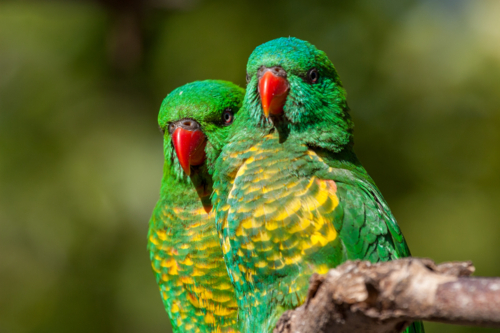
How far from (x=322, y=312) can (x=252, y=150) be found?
3.84ft

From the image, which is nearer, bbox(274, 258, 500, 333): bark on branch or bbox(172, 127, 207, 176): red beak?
bbox(274, 258, 500, 333): bark on branch

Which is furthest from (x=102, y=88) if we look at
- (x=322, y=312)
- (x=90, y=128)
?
(x=322, y=312)

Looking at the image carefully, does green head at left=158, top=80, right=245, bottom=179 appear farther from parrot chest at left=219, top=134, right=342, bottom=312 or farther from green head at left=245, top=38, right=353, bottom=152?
parrot chest at left=219, top=134, right=342, bottom=312

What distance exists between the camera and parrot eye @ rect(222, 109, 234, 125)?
3.28 metres

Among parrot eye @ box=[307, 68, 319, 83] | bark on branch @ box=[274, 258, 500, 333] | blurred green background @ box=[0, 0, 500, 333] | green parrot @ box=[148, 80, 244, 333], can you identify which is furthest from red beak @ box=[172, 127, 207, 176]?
blurred green background @ box=[0, 0, 500, 333]

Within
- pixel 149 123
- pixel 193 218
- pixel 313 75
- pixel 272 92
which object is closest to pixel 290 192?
pixel 272 92

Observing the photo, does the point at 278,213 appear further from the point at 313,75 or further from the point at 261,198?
the point at 313,75

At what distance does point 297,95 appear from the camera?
274 centimetres

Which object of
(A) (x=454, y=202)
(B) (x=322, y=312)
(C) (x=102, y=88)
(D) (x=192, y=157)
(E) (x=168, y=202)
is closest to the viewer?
(B) (x=322, y=312)

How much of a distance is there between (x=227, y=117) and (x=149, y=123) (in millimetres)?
4809

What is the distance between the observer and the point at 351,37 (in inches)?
292

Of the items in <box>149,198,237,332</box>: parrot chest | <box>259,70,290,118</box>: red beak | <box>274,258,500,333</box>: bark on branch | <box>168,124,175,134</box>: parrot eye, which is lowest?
<box>149,198,237,332</box>: parrot chest

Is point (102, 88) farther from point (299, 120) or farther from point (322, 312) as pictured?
point (322, 312)

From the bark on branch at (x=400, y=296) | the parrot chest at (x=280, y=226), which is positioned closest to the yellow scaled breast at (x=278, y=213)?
the parrot chest at (x=280, y=226)
